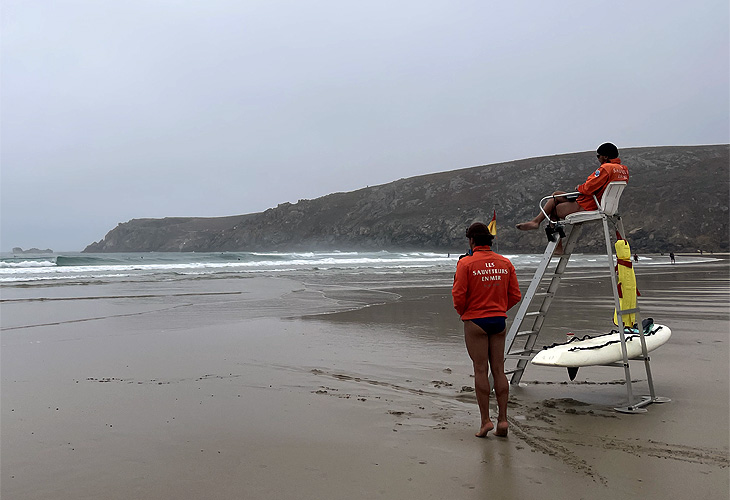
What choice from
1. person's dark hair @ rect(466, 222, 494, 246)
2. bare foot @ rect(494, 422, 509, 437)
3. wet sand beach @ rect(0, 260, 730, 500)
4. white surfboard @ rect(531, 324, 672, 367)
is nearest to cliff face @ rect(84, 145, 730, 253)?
wet sand beach @ rect(0, 260, 730, 500)

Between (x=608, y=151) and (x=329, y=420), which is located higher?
(x=608, y=151)

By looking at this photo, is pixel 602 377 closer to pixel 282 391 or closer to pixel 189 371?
pixel 282 391

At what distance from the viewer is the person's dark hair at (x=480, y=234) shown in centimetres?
450

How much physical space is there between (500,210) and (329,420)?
Answer: 296ft

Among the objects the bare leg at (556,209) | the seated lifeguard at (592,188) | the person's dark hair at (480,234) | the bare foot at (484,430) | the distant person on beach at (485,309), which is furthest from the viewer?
the bare leg at (556,209)

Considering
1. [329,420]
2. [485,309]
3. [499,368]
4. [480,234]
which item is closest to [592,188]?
[480,234]

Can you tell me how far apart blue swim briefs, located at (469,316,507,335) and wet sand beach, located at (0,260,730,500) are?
0.89 m

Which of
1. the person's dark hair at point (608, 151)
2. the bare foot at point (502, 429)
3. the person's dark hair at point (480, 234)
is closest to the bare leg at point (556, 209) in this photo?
the person's dark hair at point (608, 151)

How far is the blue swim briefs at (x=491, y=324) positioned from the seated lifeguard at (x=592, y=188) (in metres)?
1.18

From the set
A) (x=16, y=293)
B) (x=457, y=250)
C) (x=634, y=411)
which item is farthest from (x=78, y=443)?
(x=457, y=250)

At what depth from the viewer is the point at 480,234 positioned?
14.8 feet

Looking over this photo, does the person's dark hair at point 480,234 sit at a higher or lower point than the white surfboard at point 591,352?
higher

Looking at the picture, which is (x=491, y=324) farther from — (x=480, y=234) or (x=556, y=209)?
(x=556, y=209)

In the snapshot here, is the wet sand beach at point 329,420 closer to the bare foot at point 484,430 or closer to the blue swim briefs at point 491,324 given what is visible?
the bare foot at point 484,430
